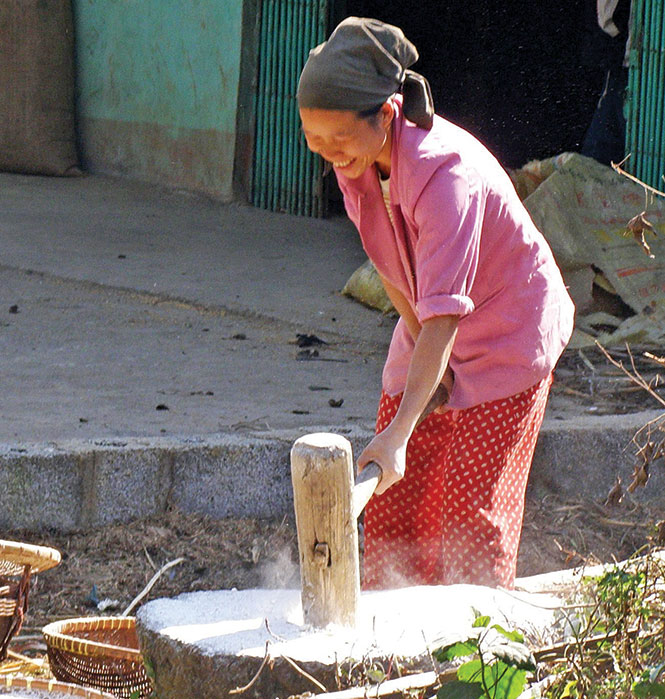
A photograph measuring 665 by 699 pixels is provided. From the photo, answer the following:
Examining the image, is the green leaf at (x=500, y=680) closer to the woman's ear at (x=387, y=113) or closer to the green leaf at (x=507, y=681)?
the green leaf at (x=507, y=681)

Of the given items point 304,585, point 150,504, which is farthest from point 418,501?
point 150,504

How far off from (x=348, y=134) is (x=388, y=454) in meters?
0.66

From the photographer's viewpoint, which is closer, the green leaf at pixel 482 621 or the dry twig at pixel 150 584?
the green leaf at pixel 482 621

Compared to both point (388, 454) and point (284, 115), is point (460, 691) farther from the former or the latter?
point (284, 115)

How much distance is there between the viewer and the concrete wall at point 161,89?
9.23 m

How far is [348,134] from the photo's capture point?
2.56m

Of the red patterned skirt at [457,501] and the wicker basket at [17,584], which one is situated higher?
the red patterned skirt at [457,501]

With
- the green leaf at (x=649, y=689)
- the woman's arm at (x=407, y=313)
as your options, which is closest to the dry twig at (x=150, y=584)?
the woman's arm at (x=407, y=313)

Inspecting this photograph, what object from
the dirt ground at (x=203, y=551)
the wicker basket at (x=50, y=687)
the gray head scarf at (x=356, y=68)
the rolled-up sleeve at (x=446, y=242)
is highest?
the gray head scarf at (x=356, y=68)

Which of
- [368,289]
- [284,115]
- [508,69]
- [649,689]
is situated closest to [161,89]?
[284,115]

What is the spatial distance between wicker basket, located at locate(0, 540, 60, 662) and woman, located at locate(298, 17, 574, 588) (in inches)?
31.7

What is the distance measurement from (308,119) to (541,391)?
3.05 ft

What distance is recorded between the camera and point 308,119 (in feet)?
8.39

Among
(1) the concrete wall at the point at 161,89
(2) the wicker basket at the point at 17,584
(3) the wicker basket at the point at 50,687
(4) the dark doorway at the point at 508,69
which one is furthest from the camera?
(4) the dark doorway at the point at 508,69
